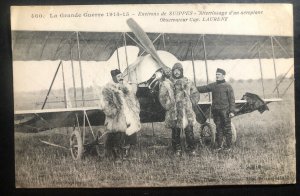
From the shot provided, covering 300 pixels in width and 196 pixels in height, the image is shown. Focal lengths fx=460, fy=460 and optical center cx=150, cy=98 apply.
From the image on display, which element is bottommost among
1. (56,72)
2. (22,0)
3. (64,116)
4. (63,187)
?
(63,187)

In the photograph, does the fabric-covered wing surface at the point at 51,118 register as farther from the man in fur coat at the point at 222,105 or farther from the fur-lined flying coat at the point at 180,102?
the man in fur coat at the point at 222,105

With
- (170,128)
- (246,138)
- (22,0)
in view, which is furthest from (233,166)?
(22,0)

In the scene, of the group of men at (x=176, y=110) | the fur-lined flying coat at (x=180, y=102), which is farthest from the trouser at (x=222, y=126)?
the fur-lined flying coat at (x=180, y=102)

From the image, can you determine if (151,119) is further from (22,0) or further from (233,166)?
(22,0)

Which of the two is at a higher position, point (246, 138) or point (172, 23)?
point (172, 23)

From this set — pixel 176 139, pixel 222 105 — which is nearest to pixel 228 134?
pixel 222 105

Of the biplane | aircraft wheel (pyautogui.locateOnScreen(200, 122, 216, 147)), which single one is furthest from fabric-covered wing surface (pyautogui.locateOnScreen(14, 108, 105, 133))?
aircraft wheel (pyautogui.locateOnScreen(200, 122, 216, 147))

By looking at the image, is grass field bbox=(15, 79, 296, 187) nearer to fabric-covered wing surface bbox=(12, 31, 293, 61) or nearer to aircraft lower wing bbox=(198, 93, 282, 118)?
aircraft lower wing bbox=(198, 93, 282, 118)
